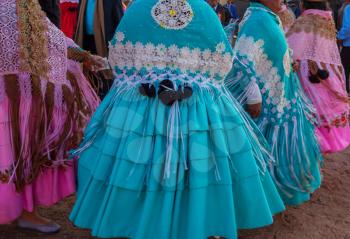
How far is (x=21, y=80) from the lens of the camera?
9.47 ft

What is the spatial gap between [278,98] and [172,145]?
1200 millimetres

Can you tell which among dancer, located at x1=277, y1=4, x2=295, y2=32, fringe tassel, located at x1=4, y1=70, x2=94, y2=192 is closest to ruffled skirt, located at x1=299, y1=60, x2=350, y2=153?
dancer, located at x1=277, y1=4, x2=295, y2=32

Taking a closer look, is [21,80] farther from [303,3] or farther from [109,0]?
[303,3]

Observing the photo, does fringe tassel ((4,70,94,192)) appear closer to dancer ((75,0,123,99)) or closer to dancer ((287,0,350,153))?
dancer ((75,0,123,99))

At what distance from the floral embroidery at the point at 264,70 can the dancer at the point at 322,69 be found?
93 cm

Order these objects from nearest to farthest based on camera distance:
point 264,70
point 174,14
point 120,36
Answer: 1. point 174,14
2. point 120,36
3. point 264,70

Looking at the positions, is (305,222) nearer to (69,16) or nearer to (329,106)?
(329,106)

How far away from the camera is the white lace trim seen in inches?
104

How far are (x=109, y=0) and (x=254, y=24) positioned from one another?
1.87m

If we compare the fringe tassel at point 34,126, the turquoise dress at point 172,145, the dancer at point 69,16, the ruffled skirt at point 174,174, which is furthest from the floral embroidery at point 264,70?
the dancer at point 69,16

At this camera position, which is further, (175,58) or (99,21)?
(99,21)

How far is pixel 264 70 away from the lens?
3.37 metres

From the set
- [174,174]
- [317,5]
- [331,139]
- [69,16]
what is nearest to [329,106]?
[331,139]

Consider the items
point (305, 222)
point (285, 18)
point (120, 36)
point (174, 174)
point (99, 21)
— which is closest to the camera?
point (174, 174)
